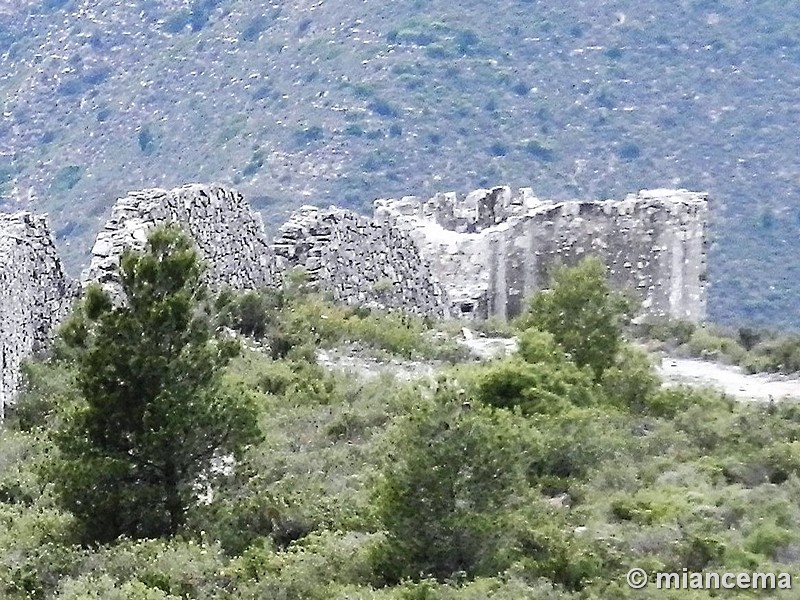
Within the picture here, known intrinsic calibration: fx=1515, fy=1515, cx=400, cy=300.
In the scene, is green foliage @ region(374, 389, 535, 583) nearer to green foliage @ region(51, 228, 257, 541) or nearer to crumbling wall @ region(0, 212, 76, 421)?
green foliage @ region(51, 228, 257, 541)

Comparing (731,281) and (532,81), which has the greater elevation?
(532,81)

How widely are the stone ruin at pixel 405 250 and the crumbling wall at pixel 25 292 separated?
0.05ft

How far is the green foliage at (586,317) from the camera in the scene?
1521cm

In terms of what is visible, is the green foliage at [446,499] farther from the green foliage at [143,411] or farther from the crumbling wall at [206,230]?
the crumbling wall at [206,230]

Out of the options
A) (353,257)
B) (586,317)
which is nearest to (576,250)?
(353,257)

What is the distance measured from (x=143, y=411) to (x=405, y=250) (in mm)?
11752

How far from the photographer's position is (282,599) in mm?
8344

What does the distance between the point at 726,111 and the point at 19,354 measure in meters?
26.8

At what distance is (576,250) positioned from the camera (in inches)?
966

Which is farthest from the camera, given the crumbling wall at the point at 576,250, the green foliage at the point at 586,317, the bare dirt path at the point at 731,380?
the crumbling wall at the point at 576,250

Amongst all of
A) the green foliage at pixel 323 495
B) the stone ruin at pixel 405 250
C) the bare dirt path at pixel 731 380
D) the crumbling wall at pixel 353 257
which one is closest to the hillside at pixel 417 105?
the stone ruin at pixel 405 250

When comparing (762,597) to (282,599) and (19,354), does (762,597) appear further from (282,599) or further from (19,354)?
(19,354)

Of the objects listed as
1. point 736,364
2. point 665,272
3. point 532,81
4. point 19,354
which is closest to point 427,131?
point 532,81

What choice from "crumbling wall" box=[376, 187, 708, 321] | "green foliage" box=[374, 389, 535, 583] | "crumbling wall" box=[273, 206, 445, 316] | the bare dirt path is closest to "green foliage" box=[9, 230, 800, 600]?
"green foliage" box=[374, 389, 535, 583]
